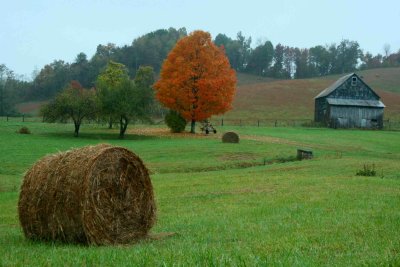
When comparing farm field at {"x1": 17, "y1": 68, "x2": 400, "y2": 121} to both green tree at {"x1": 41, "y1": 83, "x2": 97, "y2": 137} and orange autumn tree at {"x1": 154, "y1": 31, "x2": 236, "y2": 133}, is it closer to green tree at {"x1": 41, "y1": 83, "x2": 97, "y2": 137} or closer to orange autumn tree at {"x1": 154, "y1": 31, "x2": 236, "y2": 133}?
orange autumn tree at {"x1": 154, "y1": 31, "x2": 236, "y2": 133}

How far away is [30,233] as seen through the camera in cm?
1026

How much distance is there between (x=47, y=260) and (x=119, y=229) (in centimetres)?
335

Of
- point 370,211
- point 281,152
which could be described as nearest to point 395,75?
point 281,152

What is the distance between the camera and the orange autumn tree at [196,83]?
58.0 meters

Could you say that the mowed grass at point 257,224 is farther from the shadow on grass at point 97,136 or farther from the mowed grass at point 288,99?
the mowed grass at point 288,99

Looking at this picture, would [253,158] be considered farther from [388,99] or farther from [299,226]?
[388,99]

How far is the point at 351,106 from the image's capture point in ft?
274

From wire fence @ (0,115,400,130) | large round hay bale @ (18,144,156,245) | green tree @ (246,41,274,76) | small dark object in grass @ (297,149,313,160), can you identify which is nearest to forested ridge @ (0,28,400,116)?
green tree @ (246,41,274,76)

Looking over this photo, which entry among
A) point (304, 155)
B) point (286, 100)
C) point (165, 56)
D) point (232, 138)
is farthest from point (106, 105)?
point (165, 56)

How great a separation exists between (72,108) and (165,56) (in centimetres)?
10160

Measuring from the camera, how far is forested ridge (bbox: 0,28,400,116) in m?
141

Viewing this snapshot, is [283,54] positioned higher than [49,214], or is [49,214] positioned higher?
[283,54]

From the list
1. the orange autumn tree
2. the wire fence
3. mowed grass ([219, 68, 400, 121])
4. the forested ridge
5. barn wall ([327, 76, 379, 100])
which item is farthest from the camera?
the forested ridge

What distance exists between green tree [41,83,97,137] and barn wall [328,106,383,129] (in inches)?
1594
